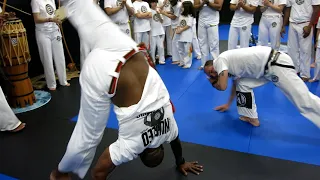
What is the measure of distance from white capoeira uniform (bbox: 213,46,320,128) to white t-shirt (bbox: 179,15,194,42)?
2650mm

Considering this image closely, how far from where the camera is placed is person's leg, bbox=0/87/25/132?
10.8 feet

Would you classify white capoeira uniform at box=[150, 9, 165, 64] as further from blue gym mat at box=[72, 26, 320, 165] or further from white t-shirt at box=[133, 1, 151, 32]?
blue gym mat at box=[72, 26, 320, 165]

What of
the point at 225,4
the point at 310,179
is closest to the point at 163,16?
the point at 310,179

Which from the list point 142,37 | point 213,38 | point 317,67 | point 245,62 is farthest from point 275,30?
point 142,37

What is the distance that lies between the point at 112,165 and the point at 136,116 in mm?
411

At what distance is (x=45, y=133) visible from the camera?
3.41 metres

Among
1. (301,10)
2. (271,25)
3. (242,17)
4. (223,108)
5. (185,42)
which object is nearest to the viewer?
(223,108)

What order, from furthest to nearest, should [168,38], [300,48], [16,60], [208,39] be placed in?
1. [168,38]
2. [208,39]
3. [300,48]
4. [16,60]

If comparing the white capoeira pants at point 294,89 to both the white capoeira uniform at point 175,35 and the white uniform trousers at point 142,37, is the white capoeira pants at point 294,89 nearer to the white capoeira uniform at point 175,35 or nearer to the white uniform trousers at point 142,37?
the white capoeira uniform at point 175,35

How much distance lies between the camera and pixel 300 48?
475 cm

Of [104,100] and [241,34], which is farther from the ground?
[104,100]

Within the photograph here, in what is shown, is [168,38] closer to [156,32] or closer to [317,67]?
[156,32]

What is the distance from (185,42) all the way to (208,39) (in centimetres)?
50

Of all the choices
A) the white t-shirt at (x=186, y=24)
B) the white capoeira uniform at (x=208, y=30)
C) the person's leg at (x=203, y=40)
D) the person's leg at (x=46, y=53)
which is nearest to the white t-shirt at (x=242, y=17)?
the white capoeira uniform at (x=208, y=30)
